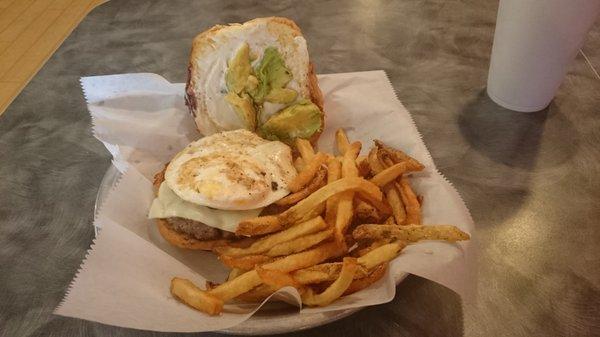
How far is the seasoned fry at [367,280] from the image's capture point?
1142 millimetres

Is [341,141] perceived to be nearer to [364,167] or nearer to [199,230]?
→ [364,167]

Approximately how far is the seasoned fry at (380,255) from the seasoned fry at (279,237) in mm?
126

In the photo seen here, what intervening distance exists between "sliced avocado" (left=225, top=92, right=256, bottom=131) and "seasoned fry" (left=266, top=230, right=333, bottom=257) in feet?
1.99

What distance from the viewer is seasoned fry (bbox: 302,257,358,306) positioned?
3.45ft

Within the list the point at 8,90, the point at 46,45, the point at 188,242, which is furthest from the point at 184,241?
the point at 46,45

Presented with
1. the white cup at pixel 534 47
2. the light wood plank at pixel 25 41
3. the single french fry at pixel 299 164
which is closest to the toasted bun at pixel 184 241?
the single french fry at pixel 299 164

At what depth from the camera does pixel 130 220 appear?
138 cm

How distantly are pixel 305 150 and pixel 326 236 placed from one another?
1.31 feet

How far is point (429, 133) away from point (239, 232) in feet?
3.08

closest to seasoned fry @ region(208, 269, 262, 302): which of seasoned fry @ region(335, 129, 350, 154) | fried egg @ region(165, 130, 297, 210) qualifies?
fried egg @ region(165, 130, 297, 210)

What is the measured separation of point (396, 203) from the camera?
4.38 ft

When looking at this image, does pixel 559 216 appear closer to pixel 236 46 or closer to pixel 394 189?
pixel 394 189

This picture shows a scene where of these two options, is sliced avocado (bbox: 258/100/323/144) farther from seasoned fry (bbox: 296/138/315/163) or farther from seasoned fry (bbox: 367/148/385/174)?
seasoned fry (bbox: 367/148/385/174)

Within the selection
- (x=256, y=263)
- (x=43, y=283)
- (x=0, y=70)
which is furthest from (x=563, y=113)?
(x=0, y=70)
